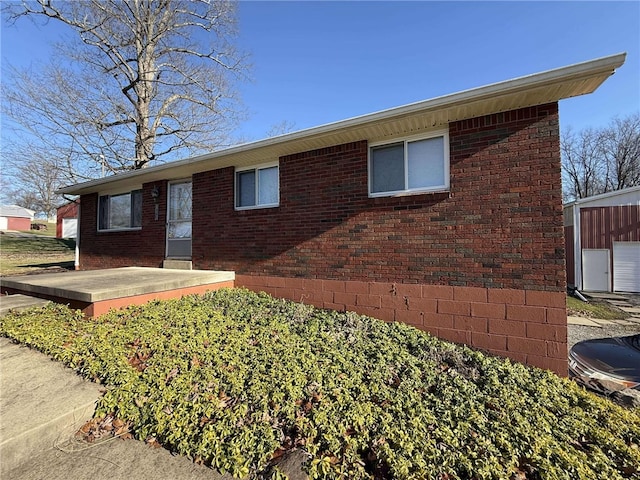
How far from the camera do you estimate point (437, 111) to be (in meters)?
4.36

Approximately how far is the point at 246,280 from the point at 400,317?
135 inches

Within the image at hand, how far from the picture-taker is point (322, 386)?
3.06 metres

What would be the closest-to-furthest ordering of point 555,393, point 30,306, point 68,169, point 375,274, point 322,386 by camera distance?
1. point 322,386
2. point 555,393
3. point 30,306
4. point 375,274
5. point 68,169

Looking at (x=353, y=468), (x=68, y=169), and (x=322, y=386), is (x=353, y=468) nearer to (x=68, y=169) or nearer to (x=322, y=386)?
(x=322, y=386)

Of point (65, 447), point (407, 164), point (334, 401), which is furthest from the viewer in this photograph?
point (407, 164)

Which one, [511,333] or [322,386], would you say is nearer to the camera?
[322,386]

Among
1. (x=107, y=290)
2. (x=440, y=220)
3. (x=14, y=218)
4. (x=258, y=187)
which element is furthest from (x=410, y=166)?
(x=14, y=218)

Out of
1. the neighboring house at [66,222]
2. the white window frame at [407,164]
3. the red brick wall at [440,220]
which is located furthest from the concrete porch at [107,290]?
the neighboring house at [66,222]

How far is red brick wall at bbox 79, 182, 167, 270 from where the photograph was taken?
27.4 feet

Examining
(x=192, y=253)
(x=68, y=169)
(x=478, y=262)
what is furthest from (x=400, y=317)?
(x=68, y=169)

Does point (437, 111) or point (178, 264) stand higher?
point (437, 111)

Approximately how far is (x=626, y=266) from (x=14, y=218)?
217ft

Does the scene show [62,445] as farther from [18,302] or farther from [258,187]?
[258,187]

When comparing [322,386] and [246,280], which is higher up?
[246,280]
